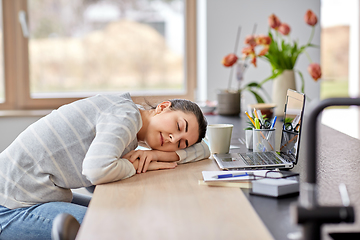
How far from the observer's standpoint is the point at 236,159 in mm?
1184

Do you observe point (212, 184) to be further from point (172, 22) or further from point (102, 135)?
point (172, 22)

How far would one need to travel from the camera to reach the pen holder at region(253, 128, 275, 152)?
49.3 inches

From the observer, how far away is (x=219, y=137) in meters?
1.30

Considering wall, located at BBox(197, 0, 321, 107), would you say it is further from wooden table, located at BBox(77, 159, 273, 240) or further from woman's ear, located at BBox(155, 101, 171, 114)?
wooden table, located at BBox(77, 159, 273, 240)

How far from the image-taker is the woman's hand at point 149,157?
3.70 ft

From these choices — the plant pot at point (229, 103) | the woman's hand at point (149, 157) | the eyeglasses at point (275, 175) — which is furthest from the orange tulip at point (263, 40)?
A: the eyeglasses at point (275, 175)

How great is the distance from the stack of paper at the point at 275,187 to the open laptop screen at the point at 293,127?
25cm

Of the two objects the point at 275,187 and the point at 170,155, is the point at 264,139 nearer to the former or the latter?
the point at 170,155

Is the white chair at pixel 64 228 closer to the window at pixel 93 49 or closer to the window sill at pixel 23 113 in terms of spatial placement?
the window sill at pixel 23 113

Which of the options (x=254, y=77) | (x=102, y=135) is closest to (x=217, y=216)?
(x=102, y=135)

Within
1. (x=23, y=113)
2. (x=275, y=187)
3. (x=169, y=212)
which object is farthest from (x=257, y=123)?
(x=23, y=113)

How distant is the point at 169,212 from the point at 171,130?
46cm

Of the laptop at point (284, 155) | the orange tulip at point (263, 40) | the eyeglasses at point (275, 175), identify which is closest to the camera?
the eyeglasses at point (275, 175)

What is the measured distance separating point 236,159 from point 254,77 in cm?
198
